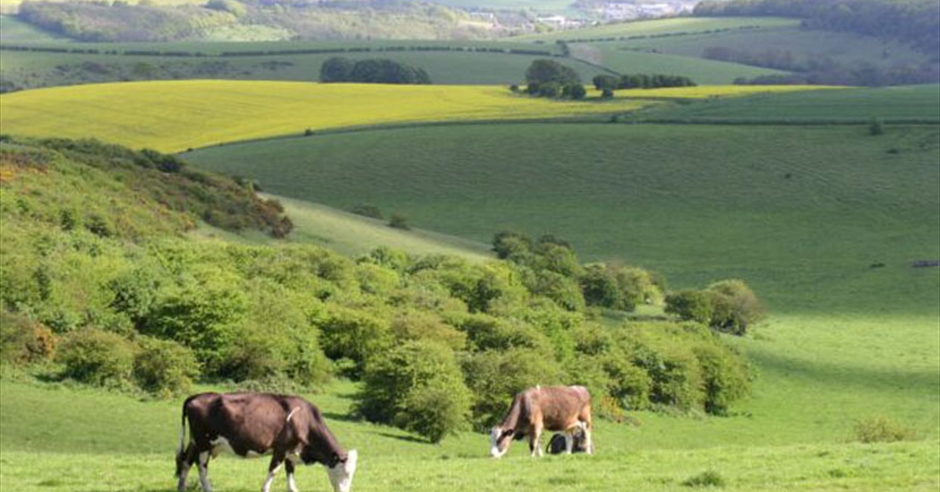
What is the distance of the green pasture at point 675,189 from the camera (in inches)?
3418

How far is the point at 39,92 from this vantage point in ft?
464

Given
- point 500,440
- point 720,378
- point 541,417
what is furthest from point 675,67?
point 500,440

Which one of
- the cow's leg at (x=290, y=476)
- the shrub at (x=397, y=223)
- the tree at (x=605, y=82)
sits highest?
the cow's leg at (x=290, y=476)

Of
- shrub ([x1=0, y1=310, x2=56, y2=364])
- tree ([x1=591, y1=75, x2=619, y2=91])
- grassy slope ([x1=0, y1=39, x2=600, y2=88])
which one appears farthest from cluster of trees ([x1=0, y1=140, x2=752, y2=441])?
grassy slope ([x1=0, y1=39, x2=600, y2=88])

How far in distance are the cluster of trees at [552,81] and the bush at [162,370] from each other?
10731 centimetres

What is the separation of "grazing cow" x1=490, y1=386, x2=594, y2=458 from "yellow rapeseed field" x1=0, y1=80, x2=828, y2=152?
93.4 metres

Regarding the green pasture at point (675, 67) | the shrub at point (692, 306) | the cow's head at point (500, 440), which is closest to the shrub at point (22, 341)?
the cow's head at point (500, 440)

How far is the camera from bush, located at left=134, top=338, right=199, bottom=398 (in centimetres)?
3722

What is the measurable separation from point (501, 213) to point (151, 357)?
6186 cm

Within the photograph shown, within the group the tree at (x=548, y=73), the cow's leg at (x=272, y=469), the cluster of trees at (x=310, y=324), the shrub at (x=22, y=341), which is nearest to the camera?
the cow's leg at (x=272, y=469)

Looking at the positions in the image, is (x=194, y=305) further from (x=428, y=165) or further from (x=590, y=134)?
(x=590, y=134)

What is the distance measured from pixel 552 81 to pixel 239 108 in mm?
33228

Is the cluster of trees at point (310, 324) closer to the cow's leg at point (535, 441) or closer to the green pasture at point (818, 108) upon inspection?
the cow's leg at point (535, 441)

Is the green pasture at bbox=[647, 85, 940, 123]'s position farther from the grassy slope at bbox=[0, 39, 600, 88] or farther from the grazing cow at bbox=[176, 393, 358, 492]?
the grazing cow at bbox=[176, 393, 358, 492]
